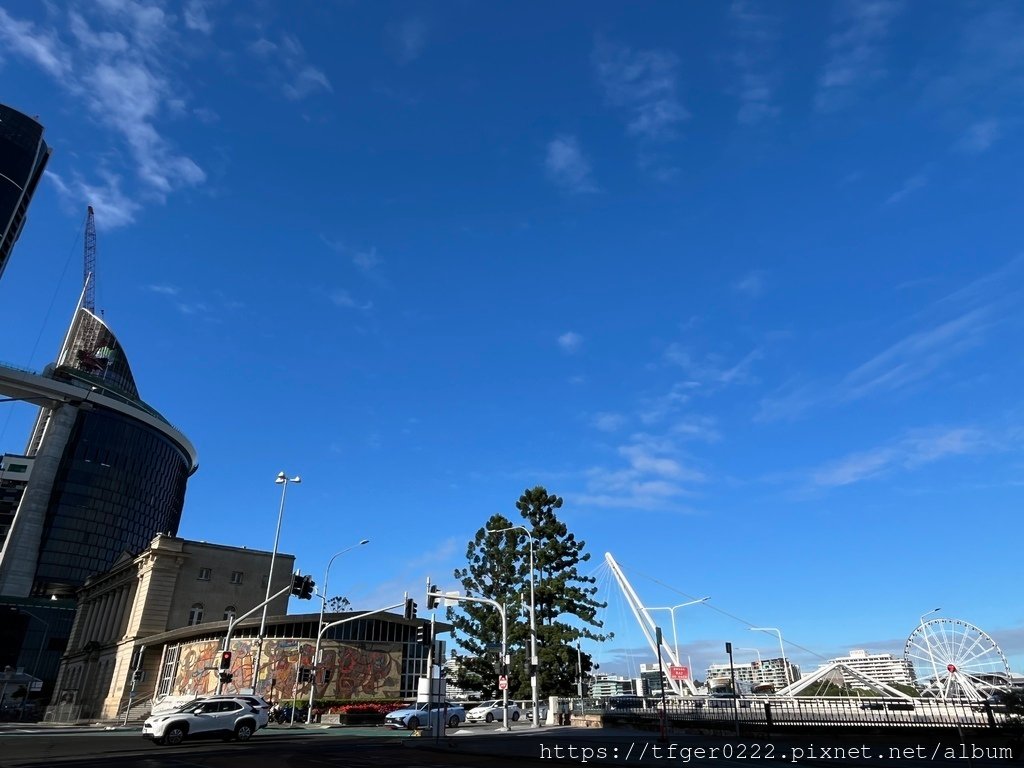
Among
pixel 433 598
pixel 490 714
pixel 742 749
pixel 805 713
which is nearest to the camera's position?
pixel 742 749

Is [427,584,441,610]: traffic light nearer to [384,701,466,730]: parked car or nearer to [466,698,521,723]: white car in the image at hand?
[384,701,466,730]: parked car

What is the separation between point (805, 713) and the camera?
2831cm

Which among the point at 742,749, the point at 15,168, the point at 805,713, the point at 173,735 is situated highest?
the point at 15,168

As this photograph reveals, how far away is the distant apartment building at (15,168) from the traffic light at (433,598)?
502ft

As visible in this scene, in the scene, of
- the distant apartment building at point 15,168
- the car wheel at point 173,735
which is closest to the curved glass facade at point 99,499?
A: the distant apartment building at point 15,168

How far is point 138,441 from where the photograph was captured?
524 ft

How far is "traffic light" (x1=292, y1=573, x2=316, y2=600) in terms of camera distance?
3684cm

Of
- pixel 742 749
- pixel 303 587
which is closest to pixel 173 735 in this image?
pixel 303 587

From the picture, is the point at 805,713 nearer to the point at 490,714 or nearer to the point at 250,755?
the point at 250,755

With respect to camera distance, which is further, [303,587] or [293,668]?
[293,668]

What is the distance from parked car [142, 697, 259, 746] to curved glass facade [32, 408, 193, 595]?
12638 centimetres

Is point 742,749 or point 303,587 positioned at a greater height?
point 303,587

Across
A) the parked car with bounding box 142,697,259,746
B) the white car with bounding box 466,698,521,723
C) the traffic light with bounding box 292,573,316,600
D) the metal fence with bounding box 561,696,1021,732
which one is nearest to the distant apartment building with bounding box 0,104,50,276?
the traffic light with bounding box 292,573,316,600

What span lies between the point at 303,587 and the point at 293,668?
2034cm
